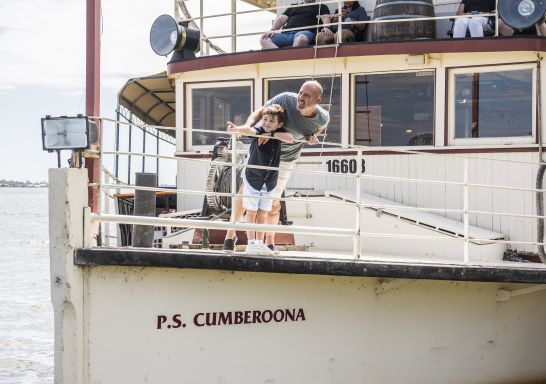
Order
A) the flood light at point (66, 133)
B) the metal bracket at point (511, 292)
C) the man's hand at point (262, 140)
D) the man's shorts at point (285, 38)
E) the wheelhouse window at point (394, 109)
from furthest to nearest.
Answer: the man's shorts at point (285, 38), the wheelhouse window at point (394, 109), the metal bracket at point (511, 292), the man's hand at point (262, 140), the flood light at point (66, 133)

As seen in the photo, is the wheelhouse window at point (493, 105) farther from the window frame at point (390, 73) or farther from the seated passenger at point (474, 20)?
the seated passenger at point (474, 20)

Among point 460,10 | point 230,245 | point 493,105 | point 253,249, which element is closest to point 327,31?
point 460,10

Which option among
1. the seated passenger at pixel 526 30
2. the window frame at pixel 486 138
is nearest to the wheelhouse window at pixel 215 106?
the window frame at pixel 486 138

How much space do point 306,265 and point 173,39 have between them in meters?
4.55

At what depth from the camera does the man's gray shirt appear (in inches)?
278

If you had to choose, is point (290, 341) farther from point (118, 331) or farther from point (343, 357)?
point (118, 331)

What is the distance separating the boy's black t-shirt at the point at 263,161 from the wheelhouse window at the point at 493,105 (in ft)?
9.47

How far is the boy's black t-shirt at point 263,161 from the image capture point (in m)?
6.93

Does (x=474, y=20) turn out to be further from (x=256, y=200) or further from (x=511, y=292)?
(x=256, y=200)

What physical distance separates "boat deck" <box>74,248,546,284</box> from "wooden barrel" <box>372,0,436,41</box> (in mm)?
3320

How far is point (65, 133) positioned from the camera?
19.7 feet

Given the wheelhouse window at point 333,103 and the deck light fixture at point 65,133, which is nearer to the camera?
the deck light fixture at point 65,133

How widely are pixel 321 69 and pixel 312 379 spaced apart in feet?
12.4

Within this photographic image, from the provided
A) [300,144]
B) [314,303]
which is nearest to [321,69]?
[300,144]
